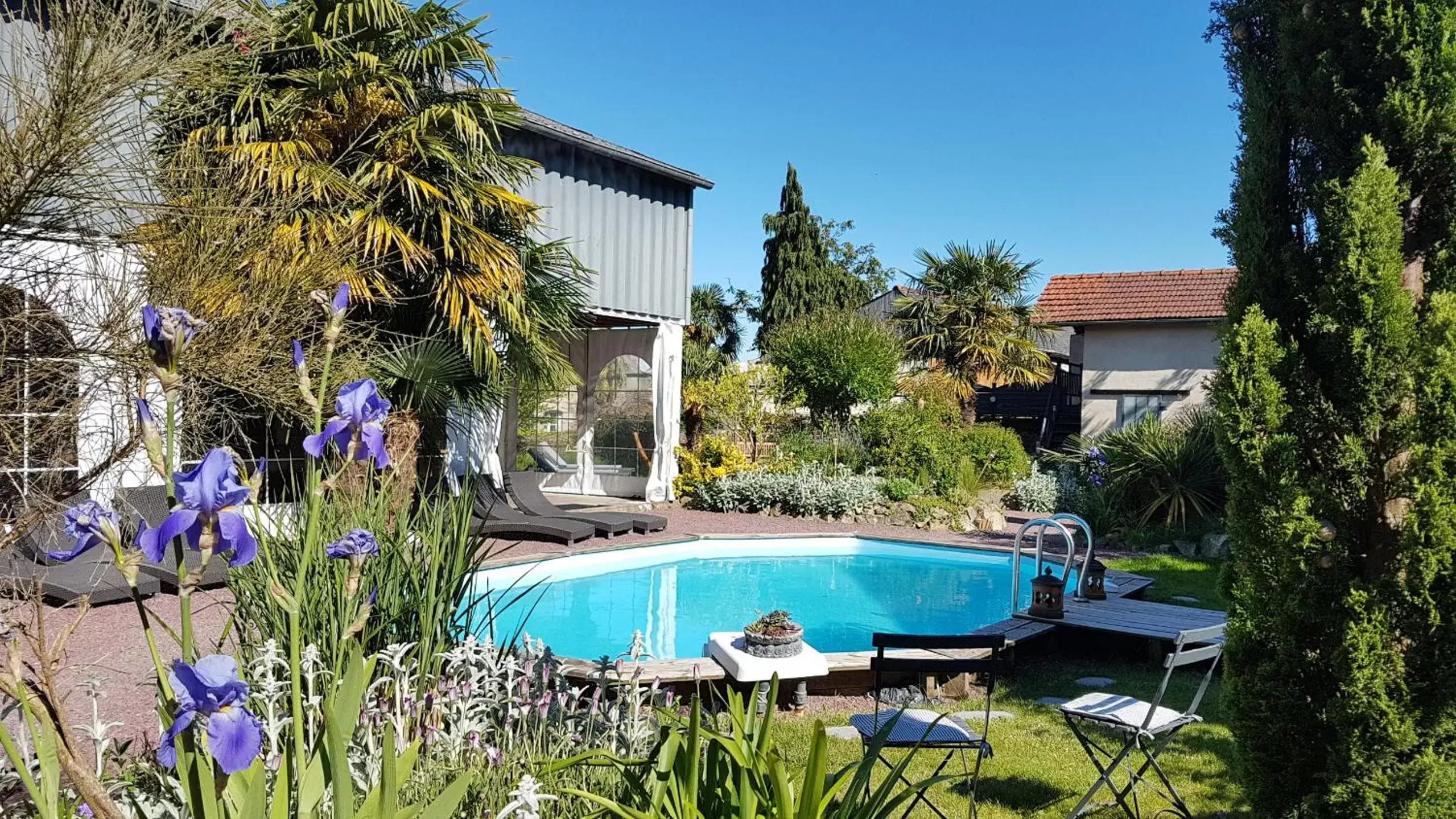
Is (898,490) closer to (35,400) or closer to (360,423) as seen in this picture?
(35,400)

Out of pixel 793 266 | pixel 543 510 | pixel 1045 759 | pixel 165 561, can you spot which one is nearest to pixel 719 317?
pixel 793 266

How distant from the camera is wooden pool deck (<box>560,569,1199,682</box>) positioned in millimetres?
5027

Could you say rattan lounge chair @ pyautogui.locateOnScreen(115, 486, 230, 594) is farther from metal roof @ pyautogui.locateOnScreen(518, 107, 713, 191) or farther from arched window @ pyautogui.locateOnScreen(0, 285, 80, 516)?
metal roof @ pyautogui.locateOnScreen(518, 107, 713, 191)

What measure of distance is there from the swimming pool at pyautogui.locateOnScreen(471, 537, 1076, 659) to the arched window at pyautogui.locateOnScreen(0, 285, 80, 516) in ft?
10.8

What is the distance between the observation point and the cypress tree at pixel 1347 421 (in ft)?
8.75

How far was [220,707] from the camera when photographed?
1006mm

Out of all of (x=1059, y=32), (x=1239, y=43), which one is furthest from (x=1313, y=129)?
(x=1059, y=32)

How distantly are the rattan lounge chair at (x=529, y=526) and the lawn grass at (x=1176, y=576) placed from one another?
5.75 m

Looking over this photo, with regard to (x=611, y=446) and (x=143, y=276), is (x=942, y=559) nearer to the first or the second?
(x=611, y=446)

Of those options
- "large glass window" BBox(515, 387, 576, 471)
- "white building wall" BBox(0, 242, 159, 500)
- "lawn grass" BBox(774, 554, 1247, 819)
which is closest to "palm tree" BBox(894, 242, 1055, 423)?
"large glass window" BBox(515, 387, 576, 471)

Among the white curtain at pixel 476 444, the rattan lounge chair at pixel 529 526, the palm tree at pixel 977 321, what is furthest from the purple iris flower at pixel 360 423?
the palm tree at pixel 977 321

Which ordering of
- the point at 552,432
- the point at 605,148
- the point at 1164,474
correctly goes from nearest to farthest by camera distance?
the point at 1164,474
the point at 605,148
the point at 552,432

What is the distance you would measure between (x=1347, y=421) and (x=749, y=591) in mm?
7423

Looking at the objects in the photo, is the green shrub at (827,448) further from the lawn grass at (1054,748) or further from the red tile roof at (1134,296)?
the lawn grass at (1054,748)
